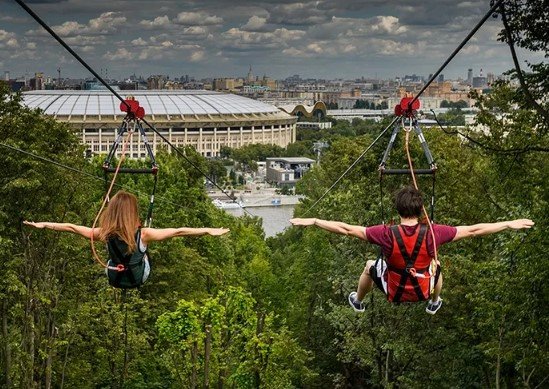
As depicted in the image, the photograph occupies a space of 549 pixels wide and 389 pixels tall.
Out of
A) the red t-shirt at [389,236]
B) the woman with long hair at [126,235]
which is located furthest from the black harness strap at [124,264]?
the red t-shirt at [389,236]

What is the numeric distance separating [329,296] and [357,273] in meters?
10.5

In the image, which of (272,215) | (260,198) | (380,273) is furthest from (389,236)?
(260,198)

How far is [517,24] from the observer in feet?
50.9

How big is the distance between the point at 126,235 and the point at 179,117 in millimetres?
151943

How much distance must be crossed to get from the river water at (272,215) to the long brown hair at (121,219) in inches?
2987

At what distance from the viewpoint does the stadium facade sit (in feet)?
488

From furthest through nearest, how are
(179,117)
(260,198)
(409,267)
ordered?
(179,117)
(260,198)
(409,267)

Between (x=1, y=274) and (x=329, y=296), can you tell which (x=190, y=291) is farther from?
(x=1, y=274)

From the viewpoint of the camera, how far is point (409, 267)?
886cm

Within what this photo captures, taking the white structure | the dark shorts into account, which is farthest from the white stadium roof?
the dark shorts

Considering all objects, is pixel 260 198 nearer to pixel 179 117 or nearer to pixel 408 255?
pixel 179 117

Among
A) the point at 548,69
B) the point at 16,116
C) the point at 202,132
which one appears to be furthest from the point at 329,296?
the point at 202,132

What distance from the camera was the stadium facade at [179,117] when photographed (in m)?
149

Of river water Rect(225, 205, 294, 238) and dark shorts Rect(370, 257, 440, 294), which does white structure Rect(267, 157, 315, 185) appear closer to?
river water Rect(225, 205, 294, 238)
